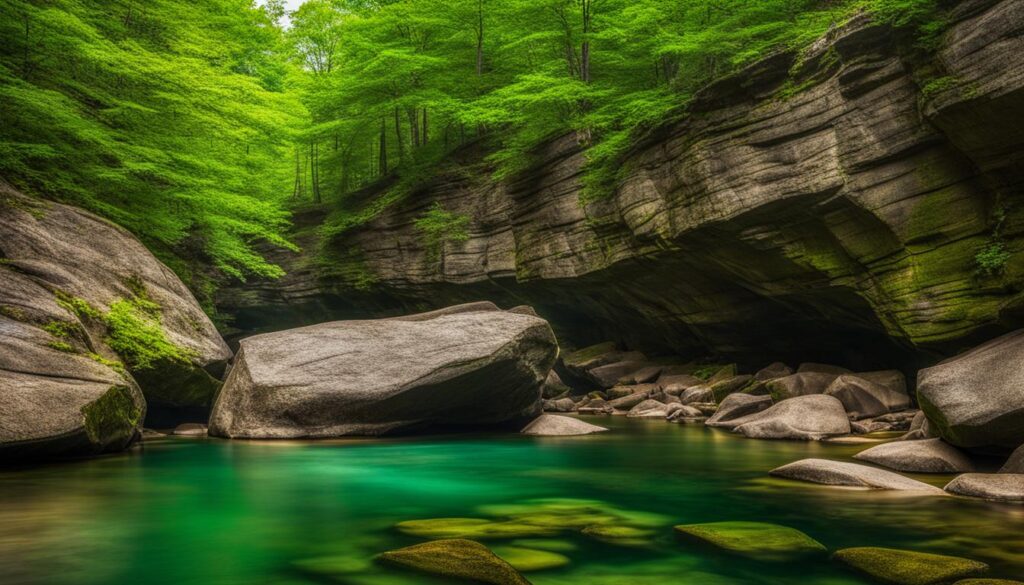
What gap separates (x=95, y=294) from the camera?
10.6 meters

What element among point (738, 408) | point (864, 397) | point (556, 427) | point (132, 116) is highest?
point (132, 116)

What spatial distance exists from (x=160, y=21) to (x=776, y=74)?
14.6 metres

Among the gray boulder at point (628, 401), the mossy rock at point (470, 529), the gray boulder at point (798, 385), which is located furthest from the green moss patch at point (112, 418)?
the gray boulder at point (628, 401)

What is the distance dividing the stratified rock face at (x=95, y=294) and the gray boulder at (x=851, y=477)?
27.1 feet

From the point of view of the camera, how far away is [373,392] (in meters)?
11.1

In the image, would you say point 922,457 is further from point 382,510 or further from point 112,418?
point 112,418

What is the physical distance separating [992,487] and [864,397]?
744cm

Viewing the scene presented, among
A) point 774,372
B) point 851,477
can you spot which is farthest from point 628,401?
point 851,477

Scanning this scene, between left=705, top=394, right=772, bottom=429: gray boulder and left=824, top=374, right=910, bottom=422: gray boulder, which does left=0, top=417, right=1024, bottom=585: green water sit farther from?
left=705, top=394, right=772, bottom=429: gray boulder

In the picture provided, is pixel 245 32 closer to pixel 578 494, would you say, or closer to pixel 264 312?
pixel 264 312

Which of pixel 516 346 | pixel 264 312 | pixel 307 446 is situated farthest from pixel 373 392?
pixel 264 312

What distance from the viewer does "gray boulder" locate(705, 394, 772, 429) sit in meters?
14.0

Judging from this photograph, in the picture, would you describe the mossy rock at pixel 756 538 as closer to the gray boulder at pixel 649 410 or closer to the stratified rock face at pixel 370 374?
the stratified rock face at pixel 370 374

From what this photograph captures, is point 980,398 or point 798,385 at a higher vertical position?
point 798,385
